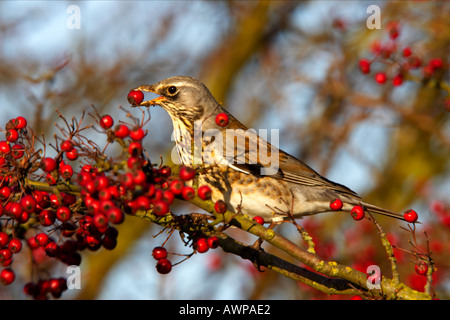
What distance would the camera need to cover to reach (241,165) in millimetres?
4098

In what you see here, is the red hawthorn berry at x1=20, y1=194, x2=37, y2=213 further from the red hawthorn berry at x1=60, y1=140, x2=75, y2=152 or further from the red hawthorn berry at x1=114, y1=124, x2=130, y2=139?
the red hawthorn berry at x1=114, y1=124, x2=130, y2=139

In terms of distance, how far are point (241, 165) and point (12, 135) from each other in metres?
1.93

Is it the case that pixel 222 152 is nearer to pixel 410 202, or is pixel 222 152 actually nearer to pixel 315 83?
pixel 315 83

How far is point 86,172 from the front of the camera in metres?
2.38

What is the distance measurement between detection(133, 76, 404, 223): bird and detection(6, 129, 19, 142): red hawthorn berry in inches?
55.3

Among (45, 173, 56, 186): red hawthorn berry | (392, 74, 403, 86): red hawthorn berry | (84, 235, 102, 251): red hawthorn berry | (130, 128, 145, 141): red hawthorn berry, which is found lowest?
(84, 235, 102, 251): red hawthorn berry

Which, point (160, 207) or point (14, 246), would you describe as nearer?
point (160, 207)

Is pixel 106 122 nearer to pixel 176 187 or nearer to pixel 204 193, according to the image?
pixel 176 187

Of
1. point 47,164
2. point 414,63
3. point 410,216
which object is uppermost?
point 414,63

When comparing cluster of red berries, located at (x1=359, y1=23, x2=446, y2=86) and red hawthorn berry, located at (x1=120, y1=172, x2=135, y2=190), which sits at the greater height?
cluster of red berries, located at (x1=359, y1=23, x2=446, y2=86)

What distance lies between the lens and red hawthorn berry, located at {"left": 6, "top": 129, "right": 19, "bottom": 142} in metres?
2.59

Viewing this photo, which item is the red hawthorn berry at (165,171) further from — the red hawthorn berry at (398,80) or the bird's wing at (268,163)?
the red hawthorn berry at (398,80)

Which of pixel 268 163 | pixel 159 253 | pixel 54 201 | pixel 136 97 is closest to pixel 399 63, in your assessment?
pixel 268 163

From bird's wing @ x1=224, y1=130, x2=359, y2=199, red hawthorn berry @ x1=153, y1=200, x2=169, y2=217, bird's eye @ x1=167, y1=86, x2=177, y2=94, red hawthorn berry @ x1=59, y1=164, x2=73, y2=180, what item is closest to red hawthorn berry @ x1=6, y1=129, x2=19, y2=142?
Answer: red hawthorn berry @ x1=59, y1=164, x2=73, y2=180
